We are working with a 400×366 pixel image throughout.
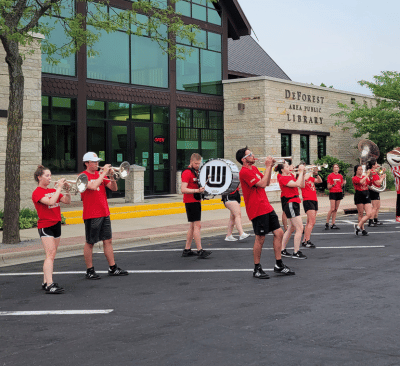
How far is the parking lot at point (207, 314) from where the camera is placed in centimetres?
484

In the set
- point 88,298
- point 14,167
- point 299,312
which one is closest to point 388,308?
point 299,312

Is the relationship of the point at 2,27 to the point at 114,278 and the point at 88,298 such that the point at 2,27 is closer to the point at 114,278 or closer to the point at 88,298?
the point at 114,278

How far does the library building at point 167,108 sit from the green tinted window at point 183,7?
4 cm

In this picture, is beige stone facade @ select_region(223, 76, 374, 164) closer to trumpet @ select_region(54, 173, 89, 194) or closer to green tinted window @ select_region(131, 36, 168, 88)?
green tinted window @ select_region(131, 36, 168, 88)

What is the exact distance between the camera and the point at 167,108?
77.3 feet

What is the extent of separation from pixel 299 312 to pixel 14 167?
811cm

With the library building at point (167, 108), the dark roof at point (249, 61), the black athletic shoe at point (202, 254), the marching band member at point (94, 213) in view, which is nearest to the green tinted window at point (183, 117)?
the library building at point (167, 108)

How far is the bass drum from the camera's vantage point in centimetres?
1005

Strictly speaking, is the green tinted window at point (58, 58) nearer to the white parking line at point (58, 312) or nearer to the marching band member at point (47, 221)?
the marching band member at point (47, 221)

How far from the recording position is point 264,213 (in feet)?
26.6

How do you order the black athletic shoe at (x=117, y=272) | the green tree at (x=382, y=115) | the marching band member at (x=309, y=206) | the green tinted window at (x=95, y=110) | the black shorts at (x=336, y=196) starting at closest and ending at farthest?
the black athletic shoe at (x=117, y=272), the marching band member at (x=309, y=206), the black shorts at (x=336, y=196), the green tinted window at (x=95, y=110), the green tree at (x=382, y=115)

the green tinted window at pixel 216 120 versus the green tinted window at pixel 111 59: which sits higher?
the green tinted window at pixel 111 59

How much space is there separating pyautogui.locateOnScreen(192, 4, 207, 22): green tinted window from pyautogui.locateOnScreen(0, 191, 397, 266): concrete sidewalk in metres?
9.91

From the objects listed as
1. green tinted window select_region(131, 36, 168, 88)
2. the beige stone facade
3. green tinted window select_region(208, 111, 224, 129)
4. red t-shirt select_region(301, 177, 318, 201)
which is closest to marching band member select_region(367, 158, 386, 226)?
red t-shirt select_region(301, 177, 318, 201)
